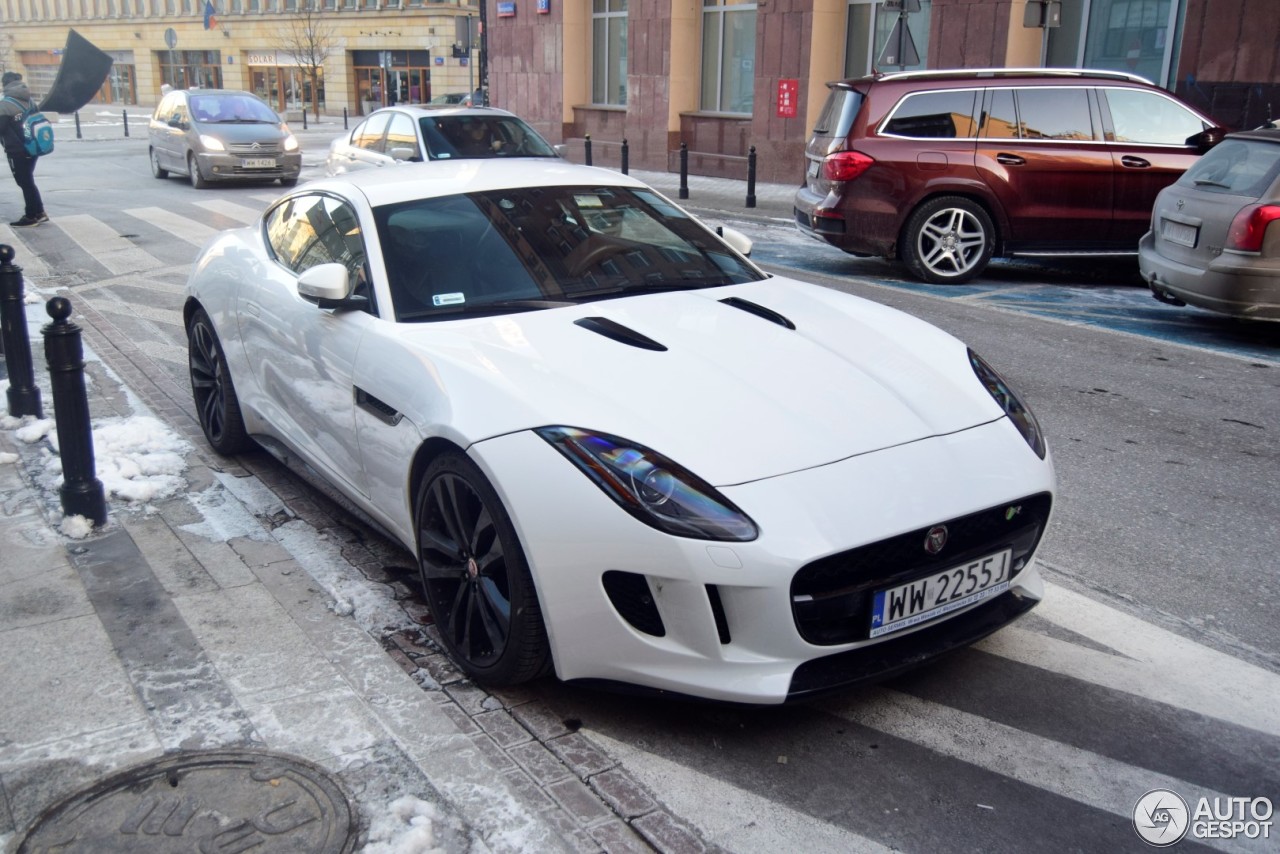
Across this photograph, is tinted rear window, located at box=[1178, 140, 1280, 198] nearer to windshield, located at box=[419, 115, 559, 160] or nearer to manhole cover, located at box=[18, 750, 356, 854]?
manhole cover, located at box=[18, 750, 356, 854]

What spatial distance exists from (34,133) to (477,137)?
225 inches

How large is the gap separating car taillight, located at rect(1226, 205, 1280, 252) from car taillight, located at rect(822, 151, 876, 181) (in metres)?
3.68

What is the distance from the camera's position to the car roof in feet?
15.3

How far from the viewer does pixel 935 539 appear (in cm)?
323

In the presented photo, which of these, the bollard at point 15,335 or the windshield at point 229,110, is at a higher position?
the windshield at point 229,110

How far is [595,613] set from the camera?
3.19 m

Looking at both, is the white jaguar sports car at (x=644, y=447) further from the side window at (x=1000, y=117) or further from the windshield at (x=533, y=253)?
the side window at (x=1000, y=117)

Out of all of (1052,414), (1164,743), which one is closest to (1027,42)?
(1052,414)

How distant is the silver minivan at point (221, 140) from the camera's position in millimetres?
19812

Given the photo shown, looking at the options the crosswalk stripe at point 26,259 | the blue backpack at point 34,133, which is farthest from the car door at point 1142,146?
the blue backpack at point 34,133

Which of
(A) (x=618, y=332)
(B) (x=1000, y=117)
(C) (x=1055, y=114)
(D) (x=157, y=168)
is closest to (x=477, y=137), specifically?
(B) (x=1000, y=117)

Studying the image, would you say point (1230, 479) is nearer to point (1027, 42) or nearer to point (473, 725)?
point (473, 725)

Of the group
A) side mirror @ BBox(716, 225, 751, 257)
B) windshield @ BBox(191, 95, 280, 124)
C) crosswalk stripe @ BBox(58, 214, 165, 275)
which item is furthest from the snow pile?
windshield @ BBox(191, 95, 280, 124)

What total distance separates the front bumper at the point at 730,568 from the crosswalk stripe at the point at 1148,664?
Result: 617 millimetres
